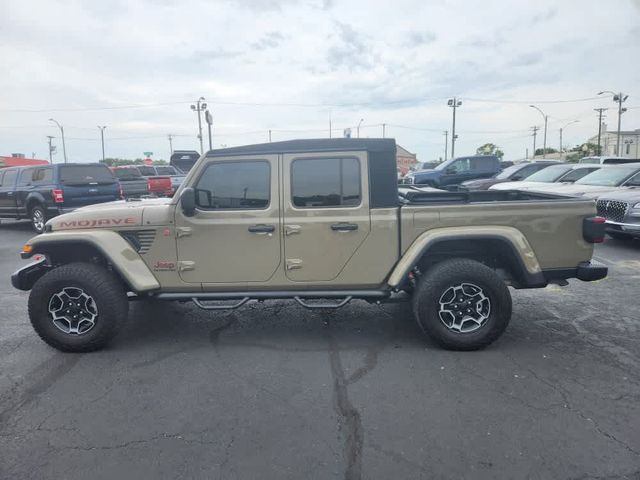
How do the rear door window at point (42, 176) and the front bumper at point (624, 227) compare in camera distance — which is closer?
the front bumper at point (624, 227)

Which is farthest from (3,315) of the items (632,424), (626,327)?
(626,327)

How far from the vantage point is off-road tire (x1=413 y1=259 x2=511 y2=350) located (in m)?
4.00

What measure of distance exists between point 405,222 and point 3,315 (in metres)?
4.81

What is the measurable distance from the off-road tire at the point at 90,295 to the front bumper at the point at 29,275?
12.8 inches

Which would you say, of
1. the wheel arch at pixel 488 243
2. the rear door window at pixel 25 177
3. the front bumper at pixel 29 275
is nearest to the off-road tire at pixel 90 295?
the front bumper at pixel 29 275

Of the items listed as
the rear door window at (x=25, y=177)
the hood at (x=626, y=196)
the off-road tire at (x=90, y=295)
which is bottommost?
the off-road tire at (x=90, y=295)

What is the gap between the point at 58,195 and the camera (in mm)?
11234

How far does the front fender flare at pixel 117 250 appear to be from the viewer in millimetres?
4137

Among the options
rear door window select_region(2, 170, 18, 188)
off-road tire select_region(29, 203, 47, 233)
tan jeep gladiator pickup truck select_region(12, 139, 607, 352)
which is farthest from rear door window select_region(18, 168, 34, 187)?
tan jeep gladiator pickup truck select_region(12, 139, 607, 352)

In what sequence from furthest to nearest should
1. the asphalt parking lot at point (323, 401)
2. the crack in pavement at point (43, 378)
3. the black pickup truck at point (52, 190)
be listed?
the black pickup truck at point (52, 190) → the crack in pavement at point (43, 378) → the asphalt parking lot at point (323, 401)

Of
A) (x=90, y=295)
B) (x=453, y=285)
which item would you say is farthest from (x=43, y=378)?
(x=453, y=285)

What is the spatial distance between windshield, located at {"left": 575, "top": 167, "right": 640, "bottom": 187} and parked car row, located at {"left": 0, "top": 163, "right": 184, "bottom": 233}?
402 inches

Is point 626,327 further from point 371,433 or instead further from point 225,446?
point 225,446

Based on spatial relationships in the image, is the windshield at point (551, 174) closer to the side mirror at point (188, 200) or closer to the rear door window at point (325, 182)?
the rear door window at point (325, 182)
